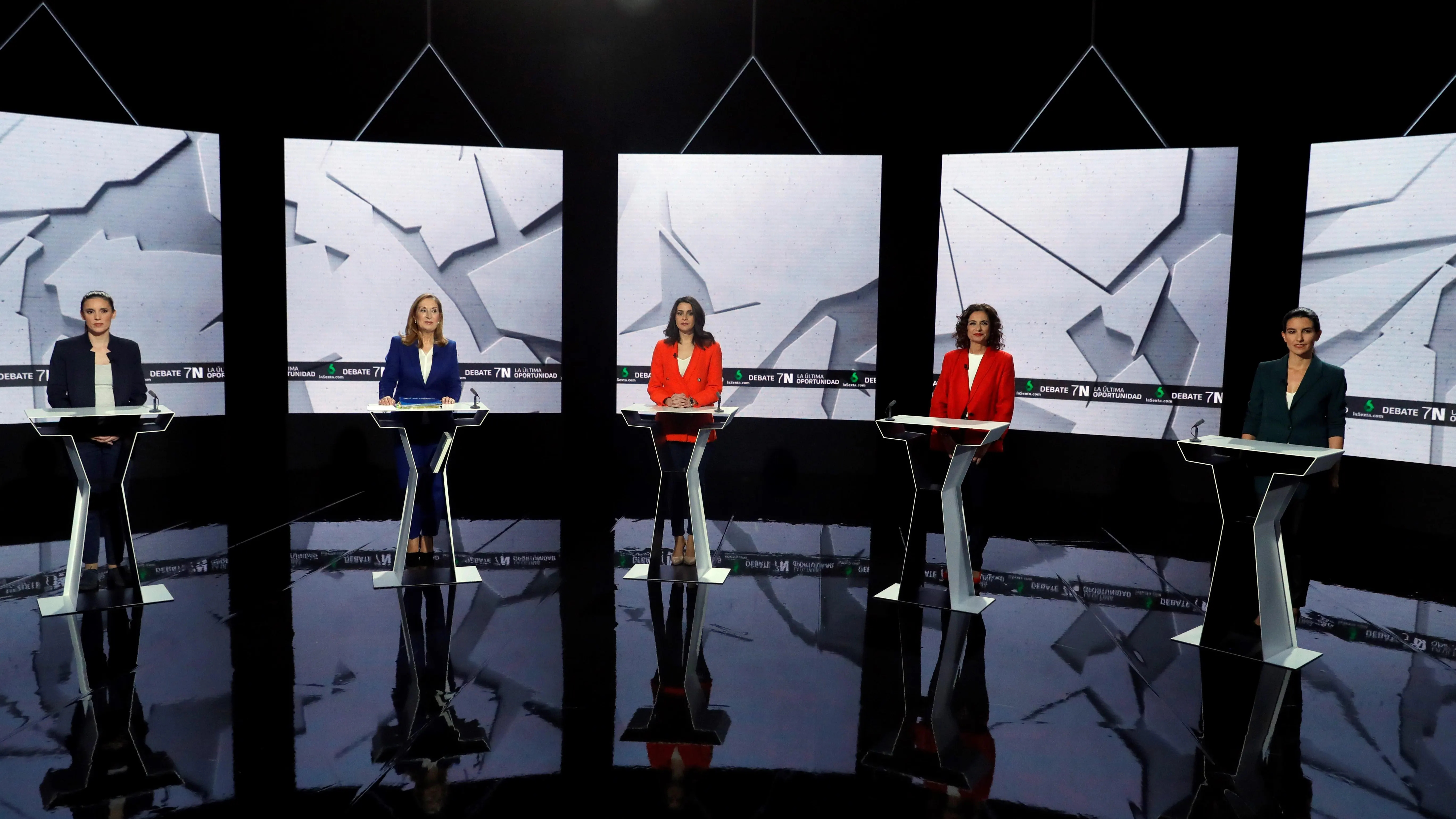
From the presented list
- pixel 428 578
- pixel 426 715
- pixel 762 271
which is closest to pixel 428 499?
pixel 428 578

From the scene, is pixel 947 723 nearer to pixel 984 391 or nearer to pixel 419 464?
pixel 984 391

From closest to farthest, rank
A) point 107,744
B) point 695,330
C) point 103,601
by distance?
point 107,744 < point 103,601 < point 695,330

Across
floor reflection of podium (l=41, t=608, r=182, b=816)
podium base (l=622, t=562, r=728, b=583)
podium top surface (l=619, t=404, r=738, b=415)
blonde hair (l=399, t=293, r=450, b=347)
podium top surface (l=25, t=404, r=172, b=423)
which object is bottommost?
floor reflection of podium (l=41, t=608, r=182, b=816)

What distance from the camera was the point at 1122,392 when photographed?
20.1ft

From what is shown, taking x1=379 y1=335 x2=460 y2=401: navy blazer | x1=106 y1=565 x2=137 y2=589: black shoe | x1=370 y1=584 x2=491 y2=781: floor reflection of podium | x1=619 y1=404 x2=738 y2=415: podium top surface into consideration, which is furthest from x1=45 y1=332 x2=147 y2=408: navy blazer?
x1=619 y1=404 x2=738 y2=415: podium top surface

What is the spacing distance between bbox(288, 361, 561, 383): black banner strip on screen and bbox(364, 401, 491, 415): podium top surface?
236cm

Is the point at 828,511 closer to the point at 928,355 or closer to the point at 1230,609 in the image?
the point at 928,355

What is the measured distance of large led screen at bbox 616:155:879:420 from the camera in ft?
21.7

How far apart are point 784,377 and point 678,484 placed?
7.54 ft

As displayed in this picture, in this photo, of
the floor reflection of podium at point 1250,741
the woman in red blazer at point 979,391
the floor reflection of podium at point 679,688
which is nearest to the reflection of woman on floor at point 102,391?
the floor reflection of podium at point 679,688

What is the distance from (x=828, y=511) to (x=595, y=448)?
6.67ft

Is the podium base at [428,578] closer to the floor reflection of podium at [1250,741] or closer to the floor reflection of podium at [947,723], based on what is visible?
the floor reflection of podium at [947,723]

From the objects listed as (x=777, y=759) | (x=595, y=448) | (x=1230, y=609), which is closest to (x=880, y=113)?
(x=595, y=448)

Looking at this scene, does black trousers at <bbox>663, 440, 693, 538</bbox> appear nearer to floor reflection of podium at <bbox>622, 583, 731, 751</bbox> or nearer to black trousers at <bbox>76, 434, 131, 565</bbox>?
floor reflection of podium at <bbox>622, 583, 731, 751</bbox>
